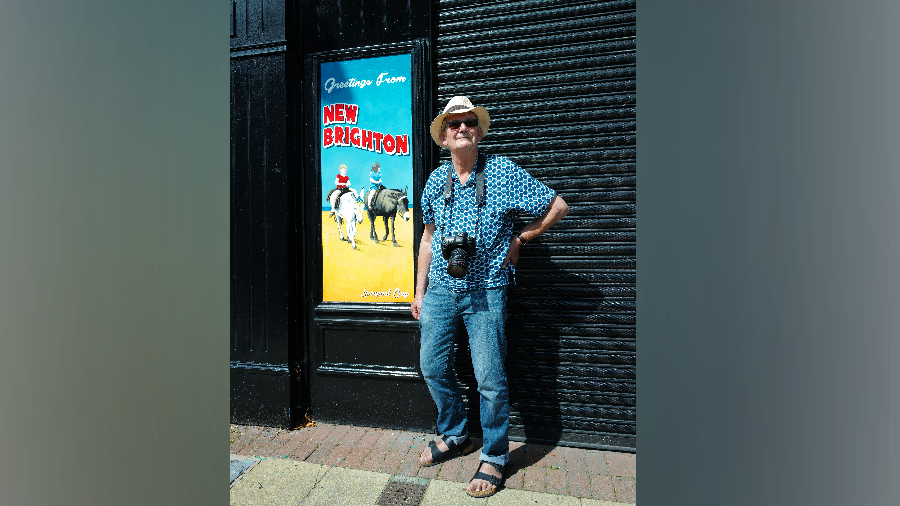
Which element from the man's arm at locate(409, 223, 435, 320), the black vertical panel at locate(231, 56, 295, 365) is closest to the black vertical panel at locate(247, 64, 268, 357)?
the black vertical panel at locate(231, 56, 295, 365)

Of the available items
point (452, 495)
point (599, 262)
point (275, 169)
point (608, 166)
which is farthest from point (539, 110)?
point (452, 495)

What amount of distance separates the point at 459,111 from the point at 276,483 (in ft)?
8.69

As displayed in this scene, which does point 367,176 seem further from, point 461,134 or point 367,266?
point 461,134

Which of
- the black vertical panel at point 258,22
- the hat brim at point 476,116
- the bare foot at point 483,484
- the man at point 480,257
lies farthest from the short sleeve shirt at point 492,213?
the black vertical panel at point 258,22

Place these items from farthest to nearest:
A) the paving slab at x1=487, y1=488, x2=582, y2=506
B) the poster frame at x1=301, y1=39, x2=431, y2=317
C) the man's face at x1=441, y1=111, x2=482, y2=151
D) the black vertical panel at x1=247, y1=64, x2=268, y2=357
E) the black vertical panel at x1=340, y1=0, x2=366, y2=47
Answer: the black vertical panel at x1=247, y1=64, x2=268, y2=357
the black vertical panel at x1=340, y1=0, x2=366, y2=47
the poster frame at x1=301, y1=39, x2=431, y2=317
the man's face at x1=441, y1=111, x2=482, y2=151
the paving slab at x1=487, y1=488, x2=582, y2=506

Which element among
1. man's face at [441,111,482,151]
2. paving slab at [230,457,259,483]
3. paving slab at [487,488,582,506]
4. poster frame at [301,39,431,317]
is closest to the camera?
paving slab at [487,488,582,506]

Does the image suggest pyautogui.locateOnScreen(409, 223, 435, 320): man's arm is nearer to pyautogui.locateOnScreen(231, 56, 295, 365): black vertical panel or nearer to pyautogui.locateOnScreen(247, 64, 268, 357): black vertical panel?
pyautogui.locateOnScreen(231, 56, 295, 365): black vertical panel

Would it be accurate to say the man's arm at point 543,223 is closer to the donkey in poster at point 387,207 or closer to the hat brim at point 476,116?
the hat brim at point 476,116

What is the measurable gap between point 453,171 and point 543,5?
5.12 ft

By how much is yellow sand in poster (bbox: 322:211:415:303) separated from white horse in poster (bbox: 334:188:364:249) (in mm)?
36

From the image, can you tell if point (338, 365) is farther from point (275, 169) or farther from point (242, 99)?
point (242, 99)

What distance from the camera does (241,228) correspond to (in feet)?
13.0

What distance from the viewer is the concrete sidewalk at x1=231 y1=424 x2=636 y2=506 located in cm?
282

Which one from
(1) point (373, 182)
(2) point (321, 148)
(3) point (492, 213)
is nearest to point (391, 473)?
(3) point (492, 213)
